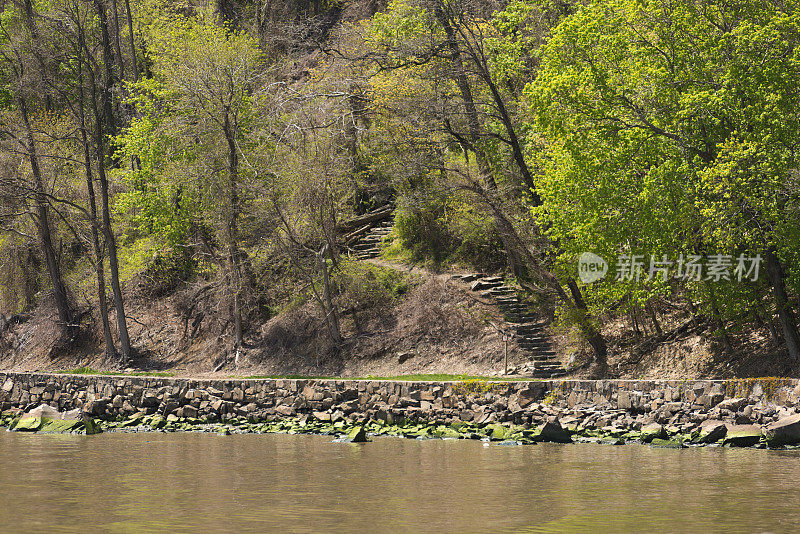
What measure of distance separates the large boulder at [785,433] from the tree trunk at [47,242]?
25.6 meters

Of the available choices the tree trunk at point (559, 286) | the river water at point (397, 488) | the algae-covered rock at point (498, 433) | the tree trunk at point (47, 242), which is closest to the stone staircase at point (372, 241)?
the tree trunk at point (559, 286)

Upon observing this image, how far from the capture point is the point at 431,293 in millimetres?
27641

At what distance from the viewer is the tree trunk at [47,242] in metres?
32.1

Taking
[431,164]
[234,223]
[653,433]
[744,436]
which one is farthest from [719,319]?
[234,223]

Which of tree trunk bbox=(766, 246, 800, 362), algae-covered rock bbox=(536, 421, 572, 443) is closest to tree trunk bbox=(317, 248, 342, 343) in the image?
algae-covered rock bbox=(536, 421, 572, 443)

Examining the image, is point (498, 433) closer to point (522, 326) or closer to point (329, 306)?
point (522, 326)

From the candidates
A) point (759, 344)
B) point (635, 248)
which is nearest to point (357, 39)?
point (635, 248)

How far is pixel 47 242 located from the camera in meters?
33.2

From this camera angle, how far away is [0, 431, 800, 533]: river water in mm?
9422

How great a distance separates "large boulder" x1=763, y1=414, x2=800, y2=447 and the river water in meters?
0.47

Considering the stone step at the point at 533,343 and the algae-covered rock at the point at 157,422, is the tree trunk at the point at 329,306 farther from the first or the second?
the algae-covered rock at the point at 157,422

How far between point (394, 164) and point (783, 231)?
12.3 m

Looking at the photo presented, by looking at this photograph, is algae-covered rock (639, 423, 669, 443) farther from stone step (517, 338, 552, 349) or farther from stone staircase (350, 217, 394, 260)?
stone staircase (350, 217, 394, 260)

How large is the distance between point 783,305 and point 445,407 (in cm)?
750
